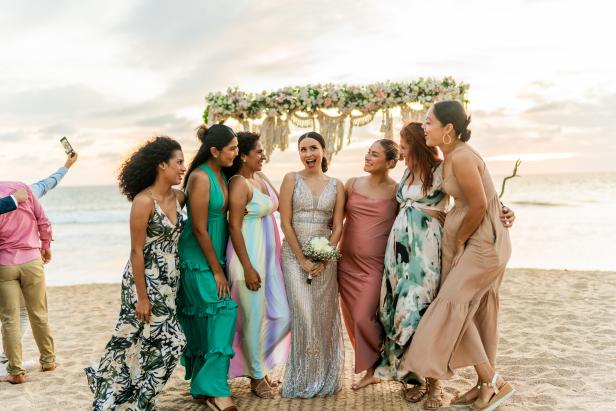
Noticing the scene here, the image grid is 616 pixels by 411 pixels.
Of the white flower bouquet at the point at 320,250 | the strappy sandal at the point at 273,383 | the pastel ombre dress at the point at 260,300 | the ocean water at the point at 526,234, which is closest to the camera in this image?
the white flower bouquet at the point at 320,250

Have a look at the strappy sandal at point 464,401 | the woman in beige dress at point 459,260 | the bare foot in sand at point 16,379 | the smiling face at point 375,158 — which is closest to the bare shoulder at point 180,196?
the smiling face at point 375,158

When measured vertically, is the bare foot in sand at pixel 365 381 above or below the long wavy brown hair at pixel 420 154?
below

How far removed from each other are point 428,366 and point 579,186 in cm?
5348

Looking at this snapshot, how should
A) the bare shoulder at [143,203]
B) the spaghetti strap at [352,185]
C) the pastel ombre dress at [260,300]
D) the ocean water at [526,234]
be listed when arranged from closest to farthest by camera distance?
1. the bare shoulder at [143,203]
2. the pastel ombre dress at [260,300]
3. the spaghetti strap at [352,185]
4. the ocean water at [526,234]

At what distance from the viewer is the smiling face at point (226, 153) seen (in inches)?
171

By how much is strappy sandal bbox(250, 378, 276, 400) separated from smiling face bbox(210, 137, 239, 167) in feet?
6.47

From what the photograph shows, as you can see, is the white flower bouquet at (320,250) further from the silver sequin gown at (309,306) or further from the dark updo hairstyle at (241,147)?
the dark updo hairstyle at (241,147)

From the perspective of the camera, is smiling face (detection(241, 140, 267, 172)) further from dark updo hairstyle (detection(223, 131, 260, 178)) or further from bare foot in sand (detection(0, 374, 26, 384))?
bare foot in sand (detection(0, 374, 26, 384))

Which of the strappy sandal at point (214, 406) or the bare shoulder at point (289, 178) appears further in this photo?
the bare shoulder at point (289, 178)

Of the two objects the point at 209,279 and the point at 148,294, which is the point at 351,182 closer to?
the point at 209,279

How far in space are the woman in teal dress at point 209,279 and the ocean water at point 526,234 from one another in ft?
Result: 33.8

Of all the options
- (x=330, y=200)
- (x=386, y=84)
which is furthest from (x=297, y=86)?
(x=330, y=200)

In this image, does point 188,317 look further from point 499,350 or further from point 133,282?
point 499,350

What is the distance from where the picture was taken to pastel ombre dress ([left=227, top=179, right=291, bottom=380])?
462cm
